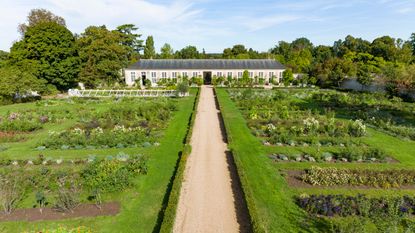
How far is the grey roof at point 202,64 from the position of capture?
1957 inches

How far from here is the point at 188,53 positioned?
74375 millimetres

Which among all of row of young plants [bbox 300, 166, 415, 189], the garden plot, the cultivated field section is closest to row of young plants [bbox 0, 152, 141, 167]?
the cultivated field section

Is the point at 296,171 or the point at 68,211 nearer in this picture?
the point at 68,211

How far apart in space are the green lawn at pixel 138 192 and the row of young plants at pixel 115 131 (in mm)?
700

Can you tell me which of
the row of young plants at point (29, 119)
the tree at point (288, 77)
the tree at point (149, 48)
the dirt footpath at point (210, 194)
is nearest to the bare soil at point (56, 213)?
the dirt footpath at point (210, 194)

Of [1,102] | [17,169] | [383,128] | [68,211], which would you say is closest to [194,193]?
[68,211]

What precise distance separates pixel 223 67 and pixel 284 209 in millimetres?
42472

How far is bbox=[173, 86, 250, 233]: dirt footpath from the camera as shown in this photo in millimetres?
8898

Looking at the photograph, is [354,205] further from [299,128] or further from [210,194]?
[299,128]

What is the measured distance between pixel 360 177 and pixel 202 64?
41617 mm

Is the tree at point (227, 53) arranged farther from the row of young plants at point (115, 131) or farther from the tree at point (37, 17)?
the row of young plants at point (115, 131)

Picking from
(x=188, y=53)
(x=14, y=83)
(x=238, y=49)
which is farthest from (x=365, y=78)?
(x=188, y=53)

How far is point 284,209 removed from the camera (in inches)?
381

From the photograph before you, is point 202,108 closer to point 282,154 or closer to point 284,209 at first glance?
point 282,154
